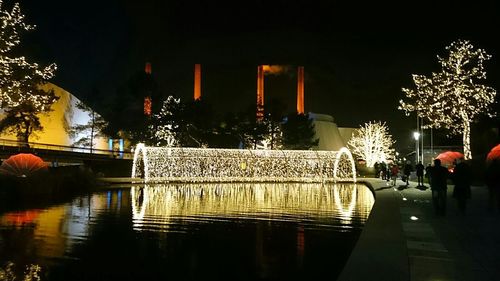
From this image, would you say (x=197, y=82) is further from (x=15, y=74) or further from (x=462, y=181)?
(x=462, y=181)

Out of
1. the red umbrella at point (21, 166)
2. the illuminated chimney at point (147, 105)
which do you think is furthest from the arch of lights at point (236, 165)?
the red umbrella at point (21, 166)

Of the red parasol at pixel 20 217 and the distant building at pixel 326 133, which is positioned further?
the distant building at pixel 326 133

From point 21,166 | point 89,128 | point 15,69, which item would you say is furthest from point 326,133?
point 21,166

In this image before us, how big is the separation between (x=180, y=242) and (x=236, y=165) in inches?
1252

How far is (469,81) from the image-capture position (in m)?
37.7

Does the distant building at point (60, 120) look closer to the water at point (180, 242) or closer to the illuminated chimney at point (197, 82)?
the illuminated chimney at point (197, 82)

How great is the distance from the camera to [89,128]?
2121 inches

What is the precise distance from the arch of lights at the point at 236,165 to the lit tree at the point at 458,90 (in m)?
7.82

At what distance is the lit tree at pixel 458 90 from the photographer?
3693cm

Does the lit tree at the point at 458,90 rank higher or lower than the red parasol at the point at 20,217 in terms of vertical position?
higher

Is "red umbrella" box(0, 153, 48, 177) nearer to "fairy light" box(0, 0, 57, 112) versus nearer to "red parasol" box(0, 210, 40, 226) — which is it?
"fairy light" box(0, 0, 57, 112)

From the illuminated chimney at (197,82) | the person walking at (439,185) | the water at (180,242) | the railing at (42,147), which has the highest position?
the illuminated chimney at (197,82)

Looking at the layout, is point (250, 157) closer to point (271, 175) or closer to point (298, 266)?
point (271, 175)

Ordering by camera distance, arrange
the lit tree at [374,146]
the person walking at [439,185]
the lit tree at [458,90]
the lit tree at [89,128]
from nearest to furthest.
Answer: the person walking at [439,185] → the lit tree at [458,90] → the lit tree at [89,128] → the lit tree at [374,146]
